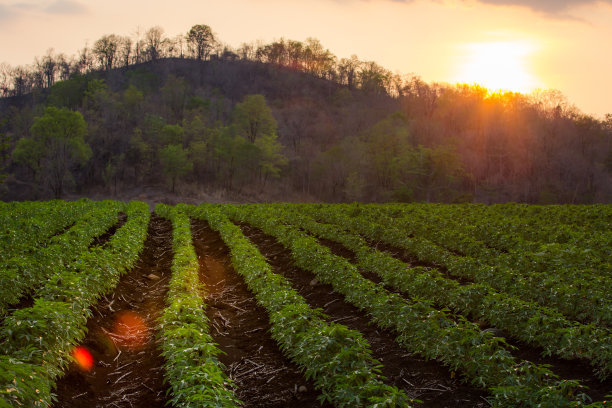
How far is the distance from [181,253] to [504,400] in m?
11.3

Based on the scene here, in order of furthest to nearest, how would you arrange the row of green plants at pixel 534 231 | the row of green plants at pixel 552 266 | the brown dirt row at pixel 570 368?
the row of green plants at pixel 534 231, the row of green plants at pixel 552 266, the brown dirt row at pixel 570 368

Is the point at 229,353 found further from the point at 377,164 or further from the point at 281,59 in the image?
the point at 281,59

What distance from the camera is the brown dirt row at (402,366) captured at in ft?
22.7

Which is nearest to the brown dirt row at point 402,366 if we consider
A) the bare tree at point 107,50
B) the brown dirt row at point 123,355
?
the brown dirt row at point 123,355

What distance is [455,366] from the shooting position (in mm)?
7445

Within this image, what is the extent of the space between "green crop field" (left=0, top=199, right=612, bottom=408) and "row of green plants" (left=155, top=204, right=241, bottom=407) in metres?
0.04

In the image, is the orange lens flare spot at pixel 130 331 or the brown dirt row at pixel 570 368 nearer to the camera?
the brown dirt row at pixel 570 368

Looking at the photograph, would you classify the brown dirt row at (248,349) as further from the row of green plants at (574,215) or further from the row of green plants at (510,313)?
the row of green plants at (574,215)

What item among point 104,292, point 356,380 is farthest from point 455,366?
point 104,292

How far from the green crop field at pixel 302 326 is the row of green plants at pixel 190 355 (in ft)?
0.12

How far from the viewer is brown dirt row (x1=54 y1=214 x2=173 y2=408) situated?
271 inches

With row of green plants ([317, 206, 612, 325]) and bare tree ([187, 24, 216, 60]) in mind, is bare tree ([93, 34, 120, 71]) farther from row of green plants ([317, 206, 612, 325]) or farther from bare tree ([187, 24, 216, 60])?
row of green plants ([317, 206, 612, 325])

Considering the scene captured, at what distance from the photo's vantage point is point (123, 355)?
341 inches

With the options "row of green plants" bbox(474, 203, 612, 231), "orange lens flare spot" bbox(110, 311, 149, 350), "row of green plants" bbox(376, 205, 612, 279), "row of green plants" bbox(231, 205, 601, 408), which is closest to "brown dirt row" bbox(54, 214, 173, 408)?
"orange lens flare spot" bbox(110, 311, 149, 350)
